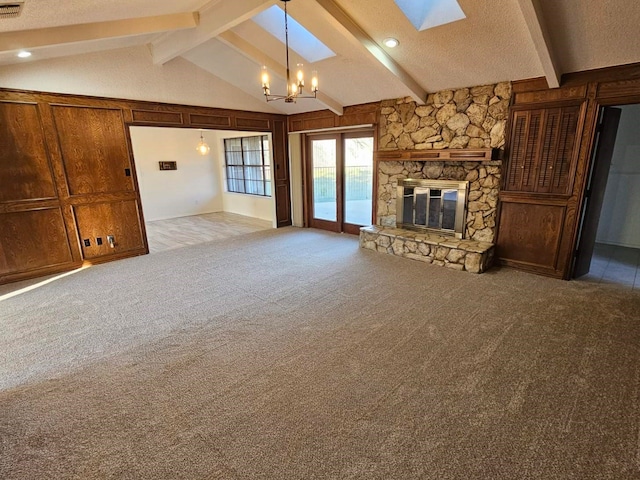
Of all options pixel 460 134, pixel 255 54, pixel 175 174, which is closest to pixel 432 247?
pixel 460 134

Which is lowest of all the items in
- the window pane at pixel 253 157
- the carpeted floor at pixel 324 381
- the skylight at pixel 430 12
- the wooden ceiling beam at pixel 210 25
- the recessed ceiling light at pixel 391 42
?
the carpeted floor at pixel 324 381

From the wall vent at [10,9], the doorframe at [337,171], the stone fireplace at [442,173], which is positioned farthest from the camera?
the doorframe at [337,171]

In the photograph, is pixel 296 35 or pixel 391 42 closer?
pixel 391 42

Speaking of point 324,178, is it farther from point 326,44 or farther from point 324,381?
point 324,381

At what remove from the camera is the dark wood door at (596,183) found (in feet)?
12.0

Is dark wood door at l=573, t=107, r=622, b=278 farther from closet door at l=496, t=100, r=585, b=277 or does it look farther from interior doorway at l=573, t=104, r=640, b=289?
closet door at l=496, t=100, r=585, b=277

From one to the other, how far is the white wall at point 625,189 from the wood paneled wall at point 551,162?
225cm

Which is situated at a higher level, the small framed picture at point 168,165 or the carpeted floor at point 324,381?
the small framed picture at point 168,165

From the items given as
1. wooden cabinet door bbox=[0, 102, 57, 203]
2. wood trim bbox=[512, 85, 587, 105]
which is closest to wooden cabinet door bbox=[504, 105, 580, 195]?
wood trim bbox=[512, 85, 587, 105]

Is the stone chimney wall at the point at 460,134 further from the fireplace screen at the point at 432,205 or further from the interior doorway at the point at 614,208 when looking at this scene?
the interior doorway at the point at 614,208

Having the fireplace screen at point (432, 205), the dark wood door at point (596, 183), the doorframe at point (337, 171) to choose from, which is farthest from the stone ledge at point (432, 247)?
the dark wood door at point (596, 183)

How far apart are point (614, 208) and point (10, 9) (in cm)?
789

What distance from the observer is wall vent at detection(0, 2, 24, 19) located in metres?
2.46

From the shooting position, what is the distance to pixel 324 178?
6.71 metres
